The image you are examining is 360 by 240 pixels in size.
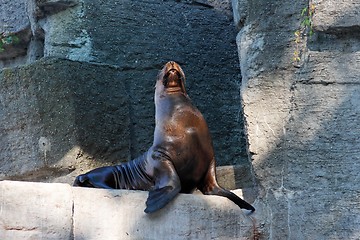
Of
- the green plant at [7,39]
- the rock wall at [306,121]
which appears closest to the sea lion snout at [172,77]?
the rock wall at [306,121]

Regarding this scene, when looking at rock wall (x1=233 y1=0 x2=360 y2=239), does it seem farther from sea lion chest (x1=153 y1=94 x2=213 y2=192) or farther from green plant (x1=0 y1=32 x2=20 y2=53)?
green plant (x1=0 y1=32 x2=20 y2=53)

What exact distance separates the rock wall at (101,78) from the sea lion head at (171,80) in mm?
785

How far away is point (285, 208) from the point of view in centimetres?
382

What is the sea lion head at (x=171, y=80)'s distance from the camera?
418cm

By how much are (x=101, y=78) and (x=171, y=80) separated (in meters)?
0.95

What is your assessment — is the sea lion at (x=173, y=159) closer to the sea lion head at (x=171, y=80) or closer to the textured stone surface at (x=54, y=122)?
the sea lion head at (x=171, y=80)

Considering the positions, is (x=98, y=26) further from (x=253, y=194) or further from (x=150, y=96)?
(x=253, y=194)

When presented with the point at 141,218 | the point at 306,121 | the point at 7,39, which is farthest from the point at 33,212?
the point at 7,39

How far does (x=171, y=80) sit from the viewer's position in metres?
4.20

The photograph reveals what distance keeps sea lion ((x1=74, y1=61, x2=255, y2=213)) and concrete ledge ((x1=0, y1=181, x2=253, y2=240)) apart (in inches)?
4.2

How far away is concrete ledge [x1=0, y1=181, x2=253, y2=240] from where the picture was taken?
342 cm

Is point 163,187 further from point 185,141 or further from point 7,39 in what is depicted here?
point 7,39

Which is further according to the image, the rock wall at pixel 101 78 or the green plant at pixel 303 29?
the rock wall at pixel 101 78

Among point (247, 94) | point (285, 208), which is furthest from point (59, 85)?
point (285, 208)
